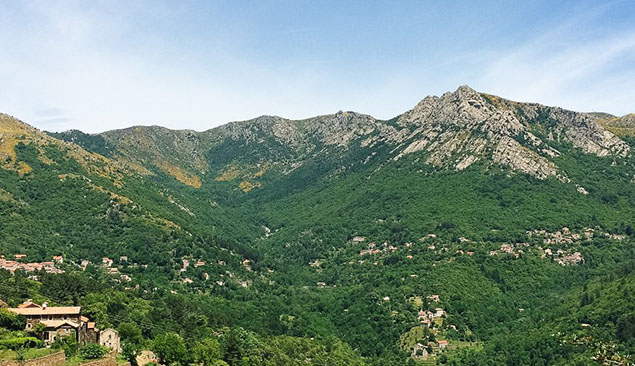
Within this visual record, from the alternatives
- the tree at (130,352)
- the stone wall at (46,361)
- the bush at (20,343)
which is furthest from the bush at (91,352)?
the tree at (130,352)

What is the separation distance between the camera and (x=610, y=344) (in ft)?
282

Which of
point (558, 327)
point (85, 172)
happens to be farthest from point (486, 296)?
point (85, 172)

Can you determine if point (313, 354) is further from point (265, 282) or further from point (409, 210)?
point (409, 210)

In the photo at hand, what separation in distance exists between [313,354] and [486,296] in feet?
163

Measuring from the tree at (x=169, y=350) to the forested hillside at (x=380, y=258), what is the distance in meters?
0.32

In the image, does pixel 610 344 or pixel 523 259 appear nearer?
pixel 610 344

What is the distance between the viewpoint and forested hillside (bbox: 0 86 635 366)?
84.6 meters

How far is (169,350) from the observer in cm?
5066

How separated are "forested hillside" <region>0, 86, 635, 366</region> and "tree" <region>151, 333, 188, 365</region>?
1.04 ft

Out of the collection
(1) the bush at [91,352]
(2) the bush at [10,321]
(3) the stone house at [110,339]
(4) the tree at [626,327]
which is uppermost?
(2) the bush at [10,321]

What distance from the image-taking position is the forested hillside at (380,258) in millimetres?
A: 84625

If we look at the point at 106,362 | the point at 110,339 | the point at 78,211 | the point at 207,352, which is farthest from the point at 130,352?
the point at 78,211

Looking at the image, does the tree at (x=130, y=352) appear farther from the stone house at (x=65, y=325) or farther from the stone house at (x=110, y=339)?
the stone house at (x=65, y=325)

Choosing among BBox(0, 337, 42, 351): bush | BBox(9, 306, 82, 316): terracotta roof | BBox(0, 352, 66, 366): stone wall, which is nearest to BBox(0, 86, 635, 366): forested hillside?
BBox(9, 306, 82, 316): terracotta roof
